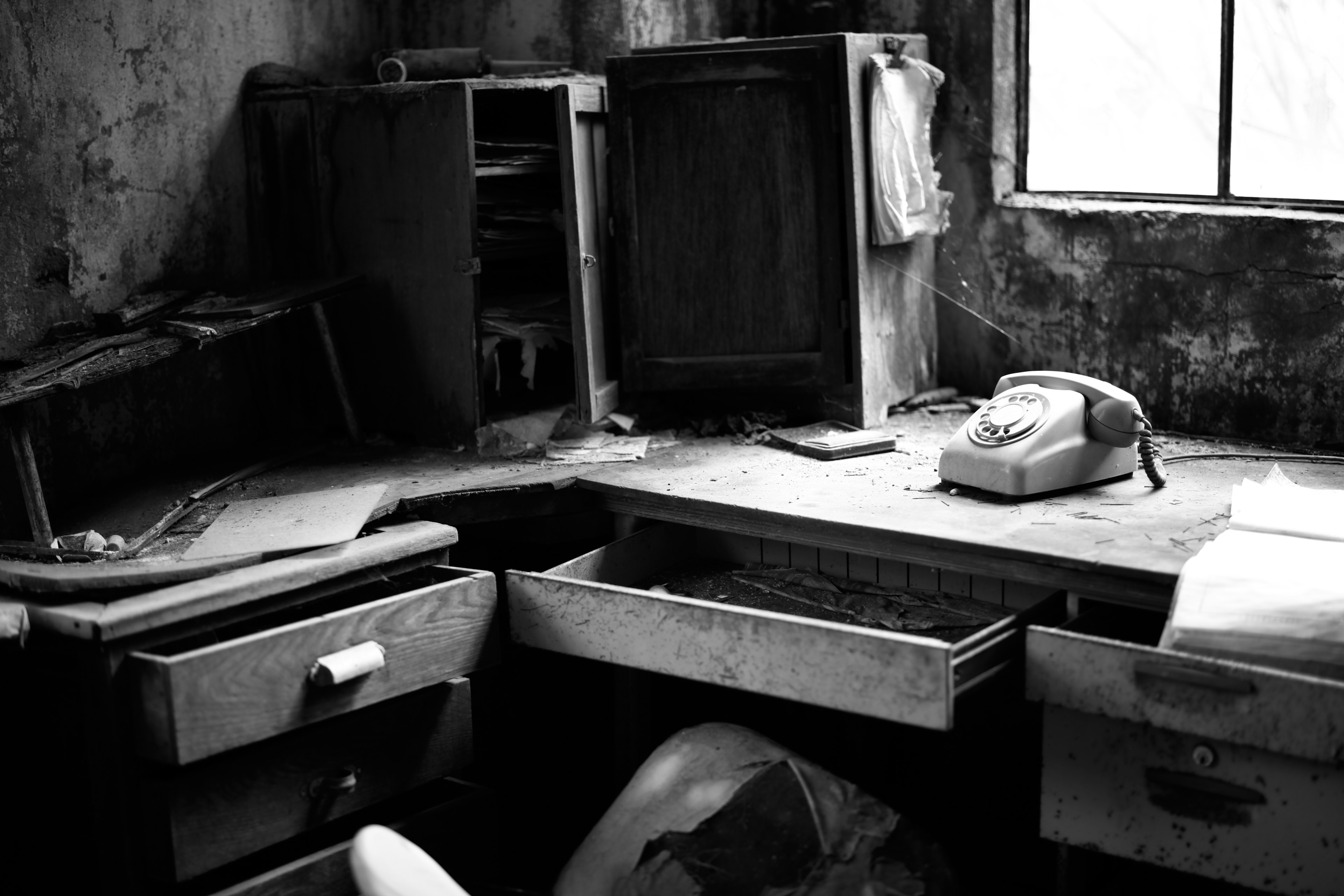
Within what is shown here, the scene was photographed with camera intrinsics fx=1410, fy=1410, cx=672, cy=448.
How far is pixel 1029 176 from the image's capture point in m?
3.46

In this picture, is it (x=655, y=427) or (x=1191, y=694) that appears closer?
(x=1191, y=694)

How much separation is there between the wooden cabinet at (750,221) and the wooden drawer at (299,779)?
39.1 inches

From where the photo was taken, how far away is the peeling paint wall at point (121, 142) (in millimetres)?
2785

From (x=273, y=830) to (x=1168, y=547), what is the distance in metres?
1.54

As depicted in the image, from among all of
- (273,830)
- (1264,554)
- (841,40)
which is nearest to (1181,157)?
(841,40)

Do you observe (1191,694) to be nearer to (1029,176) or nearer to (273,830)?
(273,830)

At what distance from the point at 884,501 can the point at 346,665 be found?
1.03 metres

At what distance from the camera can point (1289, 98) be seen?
3.04 metres

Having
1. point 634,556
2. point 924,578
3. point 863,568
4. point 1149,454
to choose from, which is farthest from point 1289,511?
point 634,556

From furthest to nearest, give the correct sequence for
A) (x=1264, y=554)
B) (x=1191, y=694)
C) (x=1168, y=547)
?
(x=1168, y=547), (x=1264, y=554), (x=1191, y=694)

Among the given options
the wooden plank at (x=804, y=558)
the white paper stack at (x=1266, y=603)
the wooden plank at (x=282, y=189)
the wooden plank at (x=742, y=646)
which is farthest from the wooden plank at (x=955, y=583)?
the wooden plank at (x=282, y=189)

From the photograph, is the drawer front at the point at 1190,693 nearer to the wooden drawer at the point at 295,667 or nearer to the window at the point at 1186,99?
the wooden drawer at the point at 295,667

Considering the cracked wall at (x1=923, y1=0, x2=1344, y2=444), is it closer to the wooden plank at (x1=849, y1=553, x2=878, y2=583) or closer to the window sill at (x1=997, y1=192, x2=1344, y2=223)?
the window sill at (x1=997, y1=192, x2=1344, y2=223)

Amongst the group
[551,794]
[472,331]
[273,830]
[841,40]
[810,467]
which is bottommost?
[551,794]
